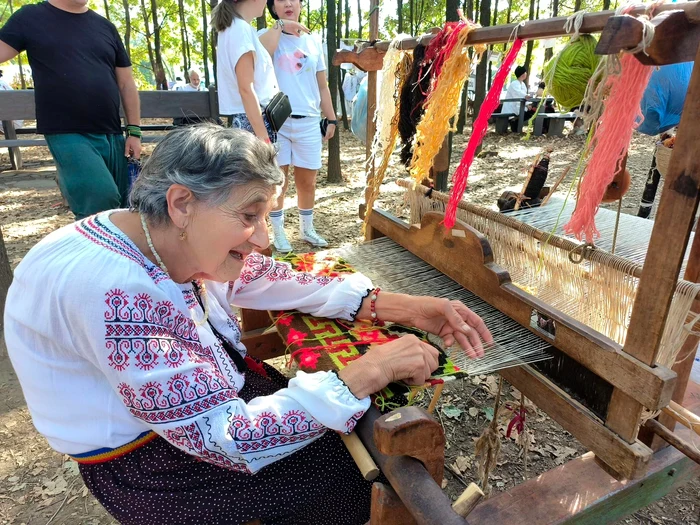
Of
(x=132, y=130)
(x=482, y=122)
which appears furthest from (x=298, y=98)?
(x=482, y=122)

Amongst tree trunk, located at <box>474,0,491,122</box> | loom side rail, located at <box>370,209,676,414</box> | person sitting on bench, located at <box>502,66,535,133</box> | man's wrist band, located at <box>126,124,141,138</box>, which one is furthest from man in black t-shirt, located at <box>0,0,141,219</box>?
person sitting on bench, located at <box>502,66,535,133</box>

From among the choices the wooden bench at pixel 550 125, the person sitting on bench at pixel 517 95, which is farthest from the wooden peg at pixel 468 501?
the person sitting on bench at pixel 517 95

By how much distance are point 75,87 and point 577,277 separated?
2959 millimetres

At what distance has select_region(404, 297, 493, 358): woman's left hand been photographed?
155 cm

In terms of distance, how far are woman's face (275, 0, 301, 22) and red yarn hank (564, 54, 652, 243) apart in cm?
333

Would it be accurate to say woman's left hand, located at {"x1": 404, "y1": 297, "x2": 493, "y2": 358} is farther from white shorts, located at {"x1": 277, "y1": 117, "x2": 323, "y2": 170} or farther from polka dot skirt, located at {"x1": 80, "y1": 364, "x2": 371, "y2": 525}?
white shorts, located at {"x1": 277, "y1": 117, "x2": 323, "y2": 170}

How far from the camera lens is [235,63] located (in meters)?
3.52

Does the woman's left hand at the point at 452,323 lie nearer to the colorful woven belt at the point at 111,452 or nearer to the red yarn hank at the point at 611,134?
the red yarn hank at the point at 611,134

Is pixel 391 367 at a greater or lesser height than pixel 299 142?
lesser

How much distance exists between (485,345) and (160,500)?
104 cm

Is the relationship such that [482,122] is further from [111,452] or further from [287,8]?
[287,8]

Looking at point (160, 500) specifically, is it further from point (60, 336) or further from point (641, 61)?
point (641, 61)

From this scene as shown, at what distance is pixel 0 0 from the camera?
24.8 meters

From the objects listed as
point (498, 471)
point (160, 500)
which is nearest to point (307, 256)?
point (160, 500)
